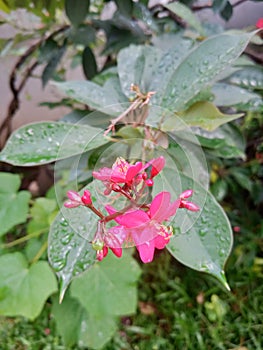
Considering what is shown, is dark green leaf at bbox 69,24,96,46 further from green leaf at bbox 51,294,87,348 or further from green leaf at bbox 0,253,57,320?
green leaf at bbox 51,294,87,348

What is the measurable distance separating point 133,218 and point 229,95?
48 cm

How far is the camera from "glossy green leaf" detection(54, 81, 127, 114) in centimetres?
70

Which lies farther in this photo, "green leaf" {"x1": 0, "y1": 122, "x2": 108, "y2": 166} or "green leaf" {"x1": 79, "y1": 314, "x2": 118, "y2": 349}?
"green leaf" {"x1": 79, "y1": 314, "x2": 118, "y2": 349}

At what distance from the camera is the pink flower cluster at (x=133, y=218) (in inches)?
13.8

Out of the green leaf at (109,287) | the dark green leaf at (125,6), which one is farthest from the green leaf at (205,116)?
the green leaf at (109,287)

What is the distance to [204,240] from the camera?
547 millimetres

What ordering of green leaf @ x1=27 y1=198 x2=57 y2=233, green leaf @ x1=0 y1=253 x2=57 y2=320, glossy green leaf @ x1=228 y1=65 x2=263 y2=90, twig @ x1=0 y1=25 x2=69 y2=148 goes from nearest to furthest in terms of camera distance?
glossy green leaf @ x1=228 y1=65 x2=263 y2=90, green leaf @ x1=0 y1=253 x2=57 y2=320, green leaf @ x1=27 y1=198 x2=57 y2=233, twig @ x1=0 y1=25 x2=69 y2=148

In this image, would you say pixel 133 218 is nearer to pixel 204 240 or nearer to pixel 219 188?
pixel 204 240

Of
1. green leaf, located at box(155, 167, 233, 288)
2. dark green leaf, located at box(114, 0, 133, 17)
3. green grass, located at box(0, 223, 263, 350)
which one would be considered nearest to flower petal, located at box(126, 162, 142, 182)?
green leaf, located at box(155, 167, 233, 288)

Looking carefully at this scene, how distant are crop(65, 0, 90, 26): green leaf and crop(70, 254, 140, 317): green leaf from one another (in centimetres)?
59

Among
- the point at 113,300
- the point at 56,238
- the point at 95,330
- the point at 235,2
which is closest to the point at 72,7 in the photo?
the point at 235,2

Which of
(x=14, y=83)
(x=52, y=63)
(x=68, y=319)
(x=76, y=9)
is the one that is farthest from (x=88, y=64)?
(x=68, y=319)

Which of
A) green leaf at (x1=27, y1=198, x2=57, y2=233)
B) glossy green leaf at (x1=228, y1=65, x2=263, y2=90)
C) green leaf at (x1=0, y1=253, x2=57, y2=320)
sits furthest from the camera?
green leaf at (x1=27, y1=198, x2=57, y2=233)

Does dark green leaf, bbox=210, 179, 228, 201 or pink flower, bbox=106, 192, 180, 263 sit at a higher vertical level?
pink flower, bbox=106, 192, 180, 263
